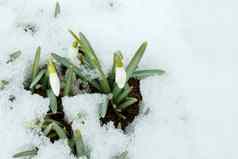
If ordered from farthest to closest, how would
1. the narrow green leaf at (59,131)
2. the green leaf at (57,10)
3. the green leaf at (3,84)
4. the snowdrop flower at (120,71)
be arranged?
the green leaf at (57,10) → the green leaf at (3,84) → the narrow green leaf at (59,131) → the snowdrop flower at (120,71)

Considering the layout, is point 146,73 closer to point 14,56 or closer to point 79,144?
point 79,144

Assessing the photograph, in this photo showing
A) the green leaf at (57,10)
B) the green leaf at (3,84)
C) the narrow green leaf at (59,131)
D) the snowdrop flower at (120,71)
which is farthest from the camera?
the green leaf at (57,10)

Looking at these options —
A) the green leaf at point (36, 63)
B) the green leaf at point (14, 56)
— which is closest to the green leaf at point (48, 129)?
the green leaf at point (36, 63)

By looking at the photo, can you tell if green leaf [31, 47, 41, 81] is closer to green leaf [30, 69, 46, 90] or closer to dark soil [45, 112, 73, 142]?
green leaf [30, 69, 46, 90]

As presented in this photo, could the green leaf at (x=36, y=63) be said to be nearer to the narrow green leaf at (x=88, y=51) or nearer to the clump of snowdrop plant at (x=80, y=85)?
the clump of snowdrop plant at (x=80, y=85)

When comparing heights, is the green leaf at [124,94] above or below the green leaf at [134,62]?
below

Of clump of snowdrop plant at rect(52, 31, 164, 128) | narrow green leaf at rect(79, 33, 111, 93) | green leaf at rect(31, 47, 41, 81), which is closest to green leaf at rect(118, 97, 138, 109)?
clump of snowdrop plant at rect(52, 31, 164, 128)
